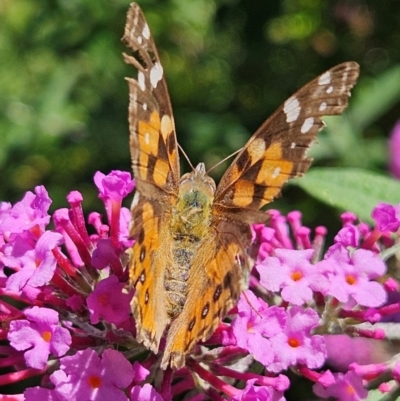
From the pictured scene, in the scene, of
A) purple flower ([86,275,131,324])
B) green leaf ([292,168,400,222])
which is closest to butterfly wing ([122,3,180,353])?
purple flower ([86,275,131,324])

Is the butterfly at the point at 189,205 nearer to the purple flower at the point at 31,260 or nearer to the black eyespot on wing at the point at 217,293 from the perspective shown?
the black eyespot on wing at the point at 217,293

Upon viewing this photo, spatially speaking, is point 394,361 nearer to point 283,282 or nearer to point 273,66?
point 283,282

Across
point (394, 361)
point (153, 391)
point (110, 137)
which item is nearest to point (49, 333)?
point (153, 391)

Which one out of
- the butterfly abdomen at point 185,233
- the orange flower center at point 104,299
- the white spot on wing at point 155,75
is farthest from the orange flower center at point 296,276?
the white spot on wing at point 155,75

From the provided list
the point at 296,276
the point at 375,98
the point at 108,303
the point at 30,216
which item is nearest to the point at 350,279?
A: the point at 296,276

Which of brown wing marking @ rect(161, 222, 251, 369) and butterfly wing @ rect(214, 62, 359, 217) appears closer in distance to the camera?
brown wing marking @ rect(161, 222, 251, 369)

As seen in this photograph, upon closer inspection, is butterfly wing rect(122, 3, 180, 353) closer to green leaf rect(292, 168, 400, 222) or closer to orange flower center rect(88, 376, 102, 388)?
orange flower center rect(88, 376, 102, 388)
